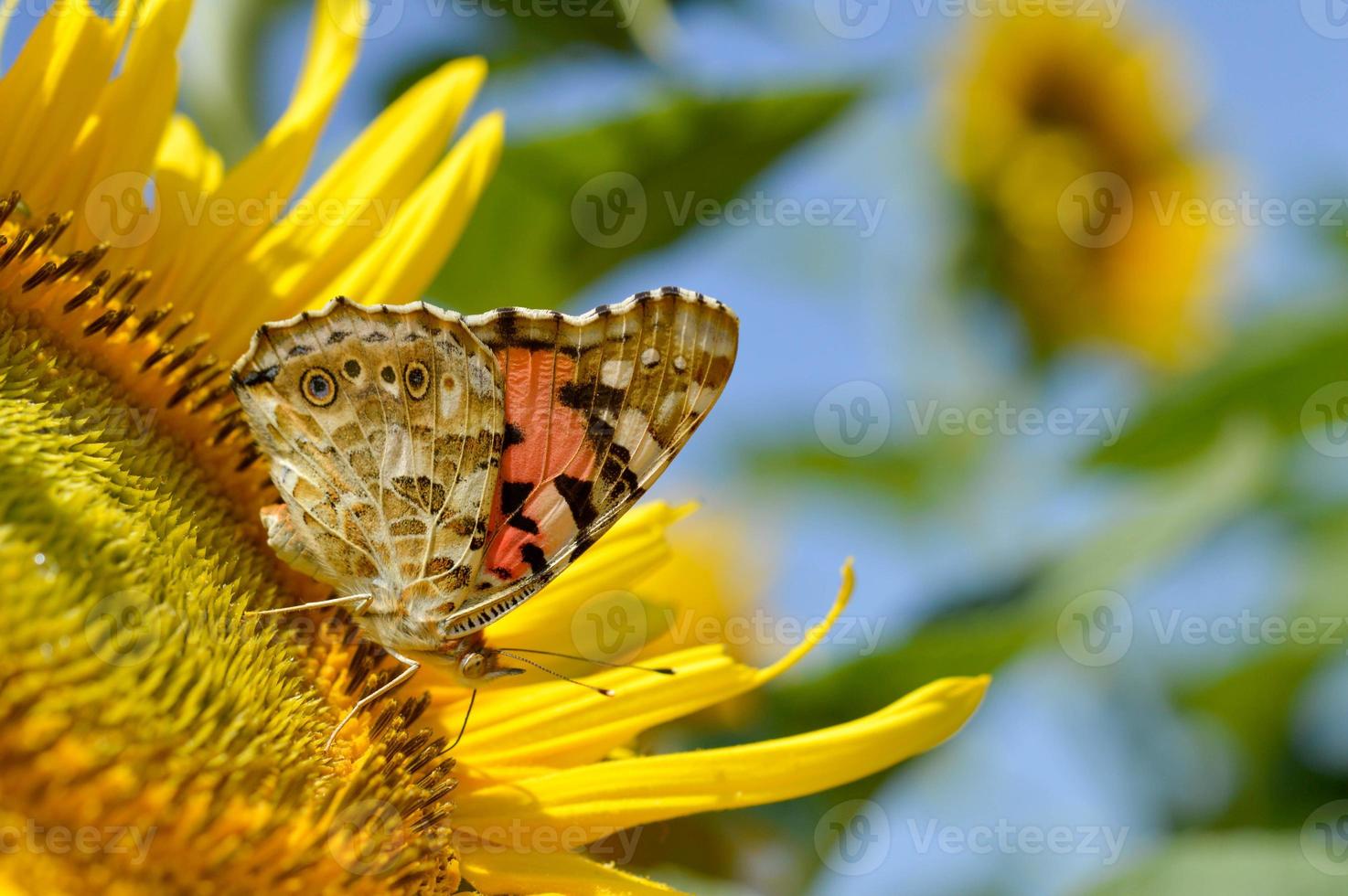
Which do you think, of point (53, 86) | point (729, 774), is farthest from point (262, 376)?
point (729, 774)

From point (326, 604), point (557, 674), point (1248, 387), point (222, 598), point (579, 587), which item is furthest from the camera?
point (1248, 387)

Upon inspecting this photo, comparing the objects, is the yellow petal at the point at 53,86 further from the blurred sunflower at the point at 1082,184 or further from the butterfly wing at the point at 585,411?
the blurred sunflower at the point at 1082,184

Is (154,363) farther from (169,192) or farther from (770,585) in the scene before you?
(770,585)

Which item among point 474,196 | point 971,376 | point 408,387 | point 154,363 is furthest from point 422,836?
point 971,376

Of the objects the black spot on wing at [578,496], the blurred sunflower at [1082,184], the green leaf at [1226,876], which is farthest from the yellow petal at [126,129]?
the blurred sunflower at [1082,184]

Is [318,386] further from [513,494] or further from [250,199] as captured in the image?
[250,199]
